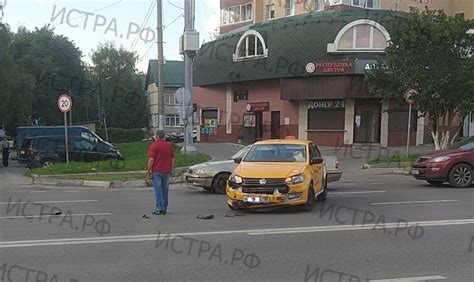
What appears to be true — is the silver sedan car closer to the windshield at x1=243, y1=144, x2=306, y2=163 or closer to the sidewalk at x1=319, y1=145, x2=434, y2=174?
the windshield at x1=243, y1=144, x2=306, y2=163

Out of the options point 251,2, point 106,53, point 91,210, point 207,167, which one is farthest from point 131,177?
point 106,53

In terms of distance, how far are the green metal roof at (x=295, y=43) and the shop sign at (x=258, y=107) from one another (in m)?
2.02

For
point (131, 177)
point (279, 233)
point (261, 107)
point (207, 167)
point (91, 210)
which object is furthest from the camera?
point (261, 107)

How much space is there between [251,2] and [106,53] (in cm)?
4340

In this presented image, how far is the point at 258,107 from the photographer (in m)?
36.6

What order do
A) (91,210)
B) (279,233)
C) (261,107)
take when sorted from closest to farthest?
(279,233) < (91,210) < (261,107)

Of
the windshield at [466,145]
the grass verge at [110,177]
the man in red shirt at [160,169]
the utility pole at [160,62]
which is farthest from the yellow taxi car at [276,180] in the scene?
the utility pole at [160,62]

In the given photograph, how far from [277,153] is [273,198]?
156 centimetres

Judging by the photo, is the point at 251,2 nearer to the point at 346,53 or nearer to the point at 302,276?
the point at 346,53

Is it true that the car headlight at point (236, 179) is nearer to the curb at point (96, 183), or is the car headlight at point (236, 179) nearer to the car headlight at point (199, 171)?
the car headlight at point (199, 171)

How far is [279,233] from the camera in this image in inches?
335

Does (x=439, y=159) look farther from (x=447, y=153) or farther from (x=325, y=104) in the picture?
(x=325, y=104)

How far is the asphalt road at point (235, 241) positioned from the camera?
20.4 feet

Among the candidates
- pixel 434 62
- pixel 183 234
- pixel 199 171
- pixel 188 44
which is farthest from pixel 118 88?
pixel 183 234
